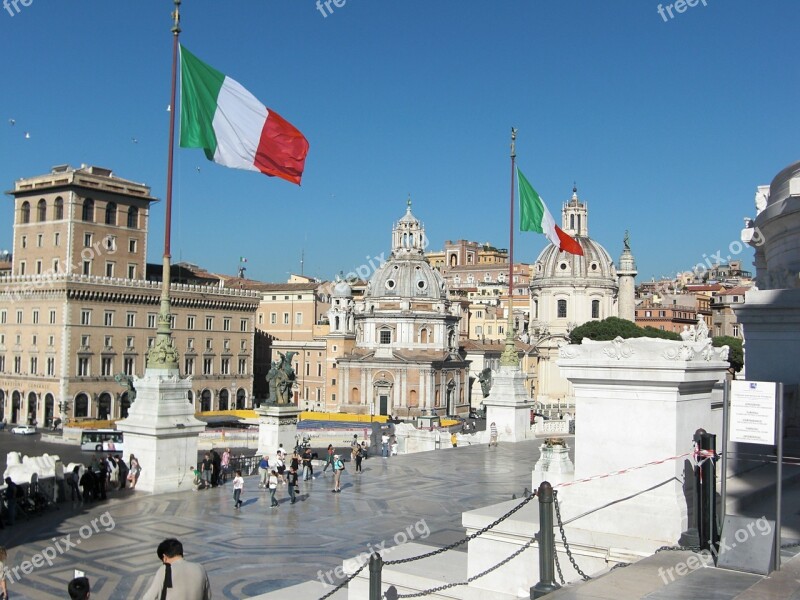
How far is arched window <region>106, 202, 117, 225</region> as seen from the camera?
66812 mm

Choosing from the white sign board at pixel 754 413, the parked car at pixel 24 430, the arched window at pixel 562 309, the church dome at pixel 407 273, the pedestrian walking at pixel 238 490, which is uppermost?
the church dome at pixel 407 273

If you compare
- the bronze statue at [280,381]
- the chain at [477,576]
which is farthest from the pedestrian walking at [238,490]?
the chain at [477,576]

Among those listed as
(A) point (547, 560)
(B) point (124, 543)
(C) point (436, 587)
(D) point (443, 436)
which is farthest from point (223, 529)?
(D) point (443, 436)

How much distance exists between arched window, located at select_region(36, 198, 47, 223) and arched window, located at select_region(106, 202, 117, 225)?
4.58 m

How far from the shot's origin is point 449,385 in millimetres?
77688

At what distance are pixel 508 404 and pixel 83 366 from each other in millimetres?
41803

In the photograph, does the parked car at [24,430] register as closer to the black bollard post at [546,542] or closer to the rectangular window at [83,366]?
→ the rectangular window at [83,366]

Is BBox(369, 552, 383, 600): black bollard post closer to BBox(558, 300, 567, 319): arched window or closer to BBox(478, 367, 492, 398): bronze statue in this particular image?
BBox(478, 367, 492, 398): bronze statue

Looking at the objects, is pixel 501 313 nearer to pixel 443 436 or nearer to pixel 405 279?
pixel 405 279

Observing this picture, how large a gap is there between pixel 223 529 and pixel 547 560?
Answer: 8.91 metres

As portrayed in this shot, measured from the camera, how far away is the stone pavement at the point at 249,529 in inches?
463

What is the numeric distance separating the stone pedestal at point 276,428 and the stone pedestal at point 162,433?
14.0 ft

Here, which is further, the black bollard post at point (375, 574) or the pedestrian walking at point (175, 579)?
the black bollard post at point (375, 574)

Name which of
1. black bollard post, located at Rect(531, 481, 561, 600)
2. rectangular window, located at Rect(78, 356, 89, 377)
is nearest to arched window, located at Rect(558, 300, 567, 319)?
rectangular window, located at Rect(78, 356, 89, 377)
